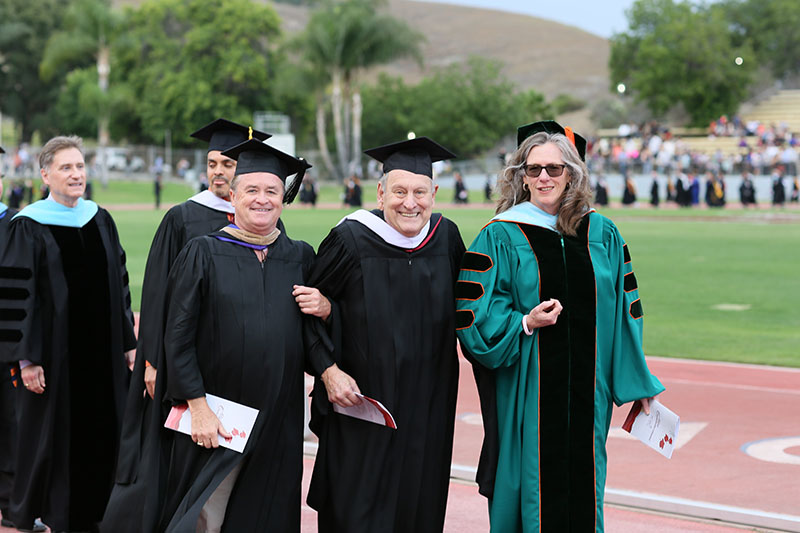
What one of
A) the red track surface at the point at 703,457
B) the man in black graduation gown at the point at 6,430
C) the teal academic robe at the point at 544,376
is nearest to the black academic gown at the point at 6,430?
the man in black graduation gown at the point at 6,430

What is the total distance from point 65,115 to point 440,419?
67979 mm

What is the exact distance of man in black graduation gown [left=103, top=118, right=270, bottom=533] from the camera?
159 inches

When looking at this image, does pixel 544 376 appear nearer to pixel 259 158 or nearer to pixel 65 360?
pixel 259 158

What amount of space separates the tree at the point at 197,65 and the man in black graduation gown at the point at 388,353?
188 ft

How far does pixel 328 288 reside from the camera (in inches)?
162

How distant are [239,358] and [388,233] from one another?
0.80 metres

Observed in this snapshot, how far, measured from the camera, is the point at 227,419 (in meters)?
3.89

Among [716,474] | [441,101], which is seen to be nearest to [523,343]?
[716,474]

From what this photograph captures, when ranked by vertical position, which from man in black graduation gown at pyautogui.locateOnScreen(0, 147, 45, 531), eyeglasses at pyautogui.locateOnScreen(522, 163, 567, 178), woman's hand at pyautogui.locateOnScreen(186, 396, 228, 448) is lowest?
man in black graduation gown at pyautogui.locateOnScreen(0, 147, 45, 531)

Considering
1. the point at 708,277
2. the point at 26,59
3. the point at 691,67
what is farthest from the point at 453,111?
the point at 708,277

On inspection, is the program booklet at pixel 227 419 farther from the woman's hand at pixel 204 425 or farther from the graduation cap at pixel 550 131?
the graduation cap at pixel 550 131

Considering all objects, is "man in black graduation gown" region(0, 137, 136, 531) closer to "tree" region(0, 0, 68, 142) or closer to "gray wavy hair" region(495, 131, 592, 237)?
"gray wavy hair" region(495, 131, 592, 237)

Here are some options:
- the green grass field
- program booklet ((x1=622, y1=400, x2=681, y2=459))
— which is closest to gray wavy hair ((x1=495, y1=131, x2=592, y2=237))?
program booklet ((x1=622, y1=400, x2=681, y2=459))

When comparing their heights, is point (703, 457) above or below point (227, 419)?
below
